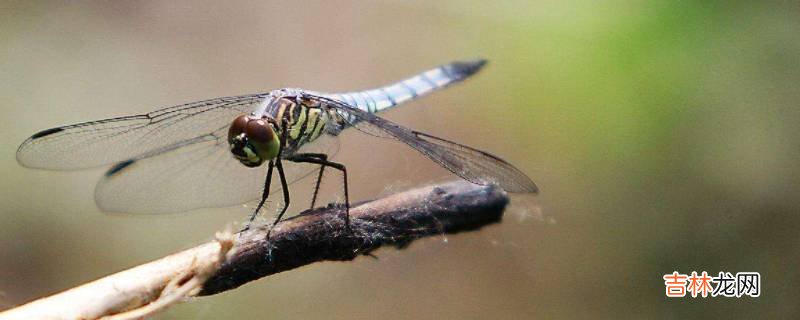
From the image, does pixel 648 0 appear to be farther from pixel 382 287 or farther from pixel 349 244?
pixel 349 244

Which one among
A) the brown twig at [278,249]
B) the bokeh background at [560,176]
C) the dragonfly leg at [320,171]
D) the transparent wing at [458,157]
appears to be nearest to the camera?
the brown twig at [278,249]

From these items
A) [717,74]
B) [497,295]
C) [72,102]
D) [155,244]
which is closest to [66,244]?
[155,244]

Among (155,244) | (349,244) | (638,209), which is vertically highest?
(638,209)

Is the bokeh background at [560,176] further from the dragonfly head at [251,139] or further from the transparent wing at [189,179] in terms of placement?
the dragonfly head at [251,139]

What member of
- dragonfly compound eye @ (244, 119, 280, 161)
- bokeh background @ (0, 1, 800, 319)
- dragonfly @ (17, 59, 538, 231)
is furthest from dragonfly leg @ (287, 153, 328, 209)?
bokeh background @ (0, 1, 800, 319)

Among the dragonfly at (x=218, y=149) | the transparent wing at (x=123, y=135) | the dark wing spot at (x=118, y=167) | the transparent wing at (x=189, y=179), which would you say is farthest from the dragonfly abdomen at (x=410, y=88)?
the dark wing spot at (x=118, y=167)

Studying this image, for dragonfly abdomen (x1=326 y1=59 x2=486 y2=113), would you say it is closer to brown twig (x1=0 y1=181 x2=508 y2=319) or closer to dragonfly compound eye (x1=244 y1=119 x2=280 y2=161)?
dragonfly compound eye (x1=244 y1=119 x2=280 y2=161)

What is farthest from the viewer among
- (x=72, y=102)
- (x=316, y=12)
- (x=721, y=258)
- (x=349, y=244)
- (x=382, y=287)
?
(x=316, y=12)
